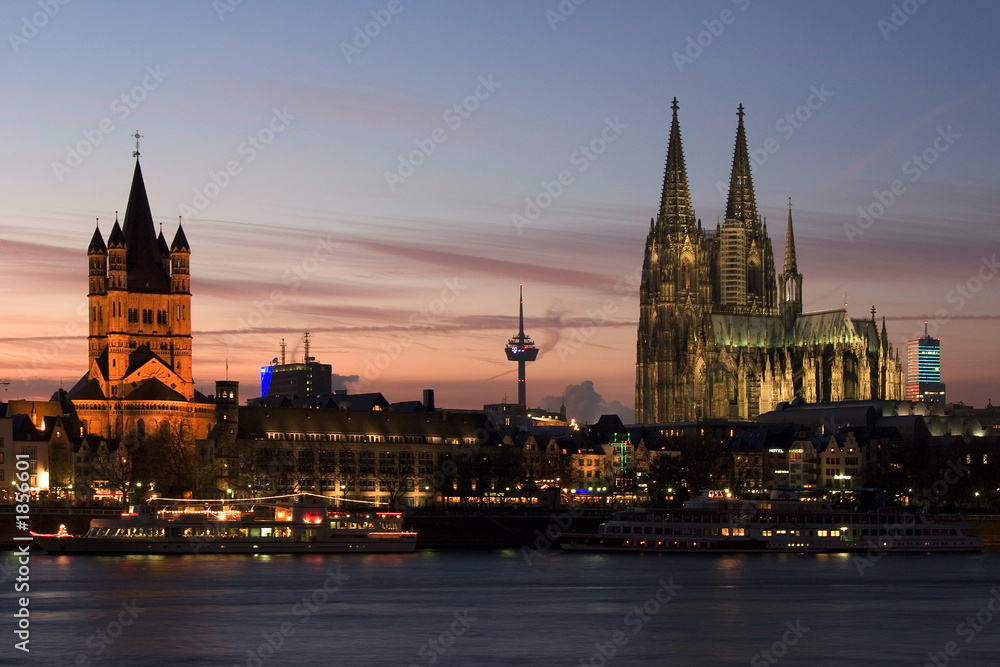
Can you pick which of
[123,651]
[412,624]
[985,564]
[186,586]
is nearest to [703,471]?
[985,564]

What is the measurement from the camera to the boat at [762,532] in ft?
337

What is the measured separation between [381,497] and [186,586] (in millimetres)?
73118

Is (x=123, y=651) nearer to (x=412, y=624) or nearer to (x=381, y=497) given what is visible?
(x=412, y=624)

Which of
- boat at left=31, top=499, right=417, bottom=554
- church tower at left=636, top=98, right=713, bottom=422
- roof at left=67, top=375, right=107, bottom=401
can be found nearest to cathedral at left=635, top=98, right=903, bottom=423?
church tower at left=636, top=98, right=713, bottom=422

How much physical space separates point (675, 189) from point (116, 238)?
6303 cm

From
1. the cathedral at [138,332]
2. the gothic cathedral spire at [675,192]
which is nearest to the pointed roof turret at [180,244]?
the cathedral at [138,332]

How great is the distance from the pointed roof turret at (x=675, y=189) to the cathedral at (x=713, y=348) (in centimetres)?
10

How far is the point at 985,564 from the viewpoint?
95062mm

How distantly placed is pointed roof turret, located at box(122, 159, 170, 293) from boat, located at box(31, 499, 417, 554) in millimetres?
55578

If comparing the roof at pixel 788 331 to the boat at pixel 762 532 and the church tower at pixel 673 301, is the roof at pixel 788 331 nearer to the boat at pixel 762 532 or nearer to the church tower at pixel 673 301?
the church tower at pixel 673 301

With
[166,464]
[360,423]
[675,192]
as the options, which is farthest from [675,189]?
[166,464]

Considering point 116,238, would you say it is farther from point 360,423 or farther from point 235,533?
point 235,533

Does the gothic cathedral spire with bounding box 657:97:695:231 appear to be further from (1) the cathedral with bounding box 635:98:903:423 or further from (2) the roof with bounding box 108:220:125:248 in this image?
(2) the roof with bounding box 108:220:125:248

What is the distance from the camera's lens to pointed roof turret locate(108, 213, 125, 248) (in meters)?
157
